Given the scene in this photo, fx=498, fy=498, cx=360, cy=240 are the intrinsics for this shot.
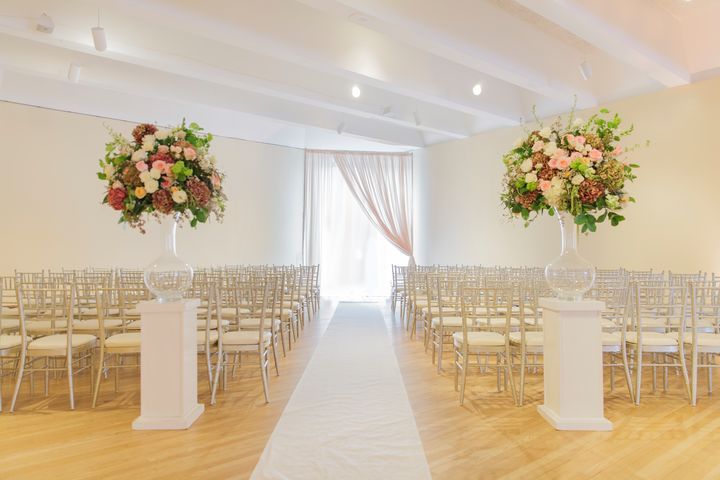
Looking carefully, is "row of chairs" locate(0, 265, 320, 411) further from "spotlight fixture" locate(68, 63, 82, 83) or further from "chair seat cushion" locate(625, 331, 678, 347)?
"spotlight fixture" locate(68, 63, 82, 83)

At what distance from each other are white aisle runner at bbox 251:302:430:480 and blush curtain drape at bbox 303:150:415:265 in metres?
7.29

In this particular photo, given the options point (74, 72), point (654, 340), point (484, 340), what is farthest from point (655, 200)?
point (74, 72)

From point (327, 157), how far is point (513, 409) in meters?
9.69

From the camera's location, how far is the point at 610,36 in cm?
592

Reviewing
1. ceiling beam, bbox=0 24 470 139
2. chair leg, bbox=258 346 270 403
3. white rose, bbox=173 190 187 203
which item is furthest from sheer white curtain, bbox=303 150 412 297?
white rose, bbox=173 190 187 203

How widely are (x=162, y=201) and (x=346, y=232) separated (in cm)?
970

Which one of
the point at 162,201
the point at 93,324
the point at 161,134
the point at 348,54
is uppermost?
the point at 348,54

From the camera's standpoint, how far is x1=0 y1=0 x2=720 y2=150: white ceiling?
5.86 meters

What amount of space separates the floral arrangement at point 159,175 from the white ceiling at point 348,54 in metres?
→ 2.64

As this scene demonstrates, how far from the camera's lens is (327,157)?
→ 12422mm

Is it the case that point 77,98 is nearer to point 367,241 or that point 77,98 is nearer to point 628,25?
point 367,241

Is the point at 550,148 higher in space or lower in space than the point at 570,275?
higher

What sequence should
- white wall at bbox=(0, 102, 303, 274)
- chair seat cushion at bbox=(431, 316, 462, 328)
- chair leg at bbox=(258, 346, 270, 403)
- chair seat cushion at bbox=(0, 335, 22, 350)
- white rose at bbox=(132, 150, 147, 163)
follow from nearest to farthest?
white rose at bbox=(132, 150, 147, 163) < chair seat cushion at bbox=(0, 335, 22, 350) < chair leg at bbox=(258, 346, 270, 403) < chair seat cushion at bbox=(431, 316, 462, 328) < white wall at bbox=(0, 102, 303, 274)

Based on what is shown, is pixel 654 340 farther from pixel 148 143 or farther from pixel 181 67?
pixel 181 67
